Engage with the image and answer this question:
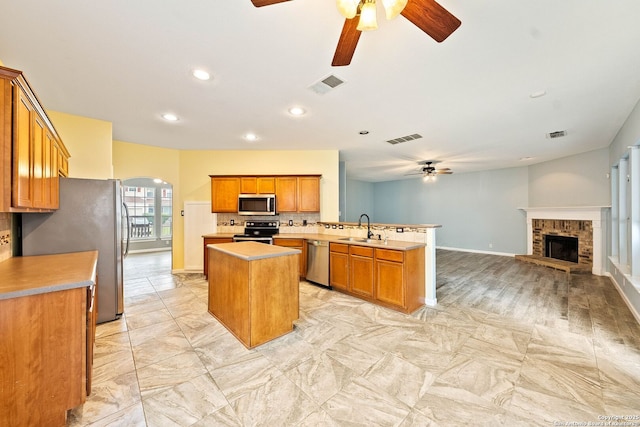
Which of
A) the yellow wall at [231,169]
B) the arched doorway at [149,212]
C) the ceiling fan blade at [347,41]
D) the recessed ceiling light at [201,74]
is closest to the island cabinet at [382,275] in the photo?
the yellow wall at [231,169]

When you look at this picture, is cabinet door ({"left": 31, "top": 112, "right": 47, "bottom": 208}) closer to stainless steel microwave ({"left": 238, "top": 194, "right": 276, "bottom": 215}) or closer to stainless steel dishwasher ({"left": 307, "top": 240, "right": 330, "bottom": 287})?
stainless steel microwave ({"left": 238, "top": 194, "right": 276, "bottom": 215})

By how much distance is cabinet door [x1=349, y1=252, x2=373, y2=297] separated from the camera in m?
3.65

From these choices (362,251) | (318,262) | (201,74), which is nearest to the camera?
(201,74)

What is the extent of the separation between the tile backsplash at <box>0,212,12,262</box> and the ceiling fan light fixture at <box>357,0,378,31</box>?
138 inches

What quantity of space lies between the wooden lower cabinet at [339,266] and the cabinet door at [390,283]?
580 mm

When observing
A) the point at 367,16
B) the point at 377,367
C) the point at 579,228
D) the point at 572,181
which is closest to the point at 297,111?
the point at 367,16

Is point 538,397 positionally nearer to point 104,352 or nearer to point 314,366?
point 314,366

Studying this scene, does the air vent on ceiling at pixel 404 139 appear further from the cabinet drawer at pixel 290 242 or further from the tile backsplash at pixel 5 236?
the tile backsplash at pixel 5 236

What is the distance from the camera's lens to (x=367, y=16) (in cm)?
142

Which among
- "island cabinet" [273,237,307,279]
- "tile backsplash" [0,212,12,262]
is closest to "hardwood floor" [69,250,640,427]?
"island cabinet" [273,237,307,279]

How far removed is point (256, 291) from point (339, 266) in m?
1.86

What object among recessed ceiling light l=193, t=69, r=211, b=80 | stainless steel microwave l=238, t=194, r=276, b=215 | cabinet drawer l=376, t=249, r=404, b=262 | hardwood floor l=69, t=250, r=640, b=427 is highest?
recessed ceiling light l=193, t=69, r=211, b=80

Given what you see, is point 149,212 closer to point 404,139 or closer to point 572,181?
point 404,139

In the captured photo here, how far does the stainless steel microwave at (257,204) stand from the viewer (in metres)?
5.07
